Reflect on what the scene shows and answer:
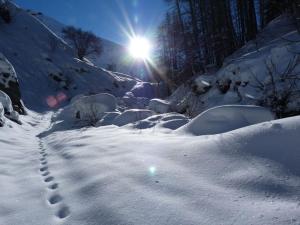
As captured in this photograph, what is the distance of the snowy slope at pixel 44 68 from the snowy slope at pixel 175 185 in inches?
532

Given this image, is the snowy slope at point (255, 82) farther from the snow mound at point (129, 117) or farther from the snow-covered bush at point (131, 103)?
the snow-covered bush at point (131, 103)

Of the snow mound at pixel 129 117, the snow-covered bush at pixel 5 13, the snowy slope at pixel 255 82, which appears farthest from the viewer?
the snow-covered bush at pixel 5 13

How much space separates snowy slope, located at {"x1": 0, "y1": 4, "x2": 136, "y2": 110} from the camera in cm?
1805

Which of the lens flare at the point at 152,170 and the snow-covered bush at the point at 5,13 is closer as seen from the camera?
the lens flare at the point at 152,170

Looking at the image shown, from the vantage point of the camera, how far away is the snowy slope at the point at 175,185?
5.50 ft

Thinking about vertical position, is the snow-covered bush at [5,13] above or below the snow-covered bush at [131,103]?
above

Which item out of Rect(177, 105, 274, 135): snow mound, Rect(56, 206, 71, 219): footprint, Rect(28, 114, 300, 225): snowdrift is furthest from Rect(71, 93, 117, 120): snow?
Rect(56, 206, 71, 219): footprint

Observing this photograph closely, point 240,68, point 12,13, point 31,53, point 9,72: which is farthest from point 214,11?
point 12,13

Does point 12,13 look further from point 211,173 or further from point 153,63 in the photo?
point 211,173

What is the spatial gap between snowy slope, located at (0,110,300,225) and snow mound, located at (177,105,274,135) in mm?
735

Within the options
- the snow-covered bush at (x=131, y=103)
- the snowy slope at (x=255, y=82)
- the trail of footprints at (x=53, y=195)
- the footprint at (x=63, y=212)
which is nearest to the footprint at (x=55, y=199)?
the trail of footprints at (x=53, y=195)

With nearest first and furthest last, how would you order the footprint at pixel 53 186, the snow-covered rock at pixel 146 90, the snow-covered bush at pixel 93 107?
the footprint at pixel 53 186, the snow-covered bush at pixel 93 107, the snow-covered rock at pixel 146 90

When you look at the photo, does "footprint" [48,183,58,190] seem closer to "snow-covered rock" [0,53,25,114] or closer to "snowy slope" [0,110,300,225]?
"snowy slope" [0,110,300,225]

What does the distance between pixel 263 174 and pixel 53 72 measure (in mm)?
20909
